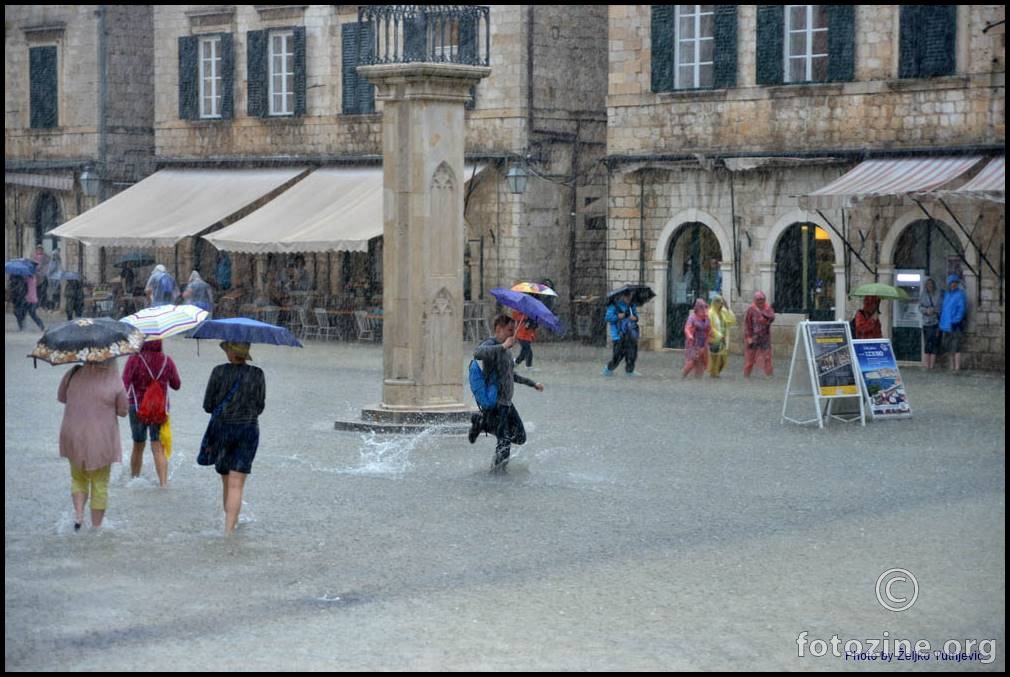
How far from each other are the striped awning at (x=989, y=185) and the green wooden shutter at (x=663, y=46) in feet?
22.2

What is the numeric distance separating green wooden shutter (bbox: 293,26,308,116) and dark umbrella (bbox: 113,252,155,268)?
6.02m

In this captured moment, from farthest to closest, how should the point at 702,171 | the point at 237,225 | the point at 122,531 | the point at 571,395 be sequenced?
the point at 237,225 < the point at 702,171 < the point at 571,395 < the point at 122,531

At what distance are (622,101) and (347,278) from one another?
25.3ft

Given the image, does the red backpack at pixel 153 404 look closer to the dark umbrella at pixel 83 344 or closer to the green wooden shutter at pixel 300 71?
the dark umbrella at pixel 83 344

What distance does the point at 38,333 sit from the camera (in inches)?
1399

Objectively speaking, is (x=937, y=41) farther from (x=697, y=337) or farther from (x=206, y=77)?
(x=206, y=77)

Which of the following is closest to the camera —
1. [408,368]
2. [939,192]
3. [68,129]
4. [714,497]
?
[714,497]

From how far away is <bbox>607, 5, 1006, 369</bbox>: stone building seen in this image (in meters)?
27.2

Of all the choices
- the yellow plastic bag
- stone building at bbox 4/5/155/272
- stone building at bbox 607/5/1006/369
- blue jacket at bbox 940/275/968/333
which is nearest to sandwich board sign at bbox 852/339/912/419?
stone building at bbox 607/5/1006/369

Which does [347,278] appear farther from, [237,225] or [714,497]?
[714,497]

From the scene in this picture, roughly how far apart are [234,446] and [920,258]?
1825cm

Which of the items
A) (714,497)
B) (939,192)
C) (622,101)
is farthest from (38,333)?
(714,497)

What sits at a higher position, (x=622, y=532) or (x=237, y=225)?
(x=237, y=225)

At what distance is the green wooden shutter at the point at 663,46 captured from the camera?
102 feet
